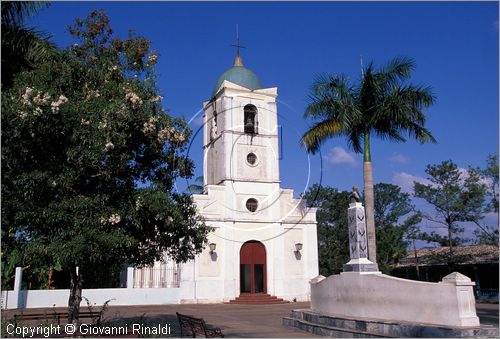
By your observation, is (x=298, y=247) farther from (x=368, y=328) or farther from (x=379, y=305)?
(x=368, y=328)

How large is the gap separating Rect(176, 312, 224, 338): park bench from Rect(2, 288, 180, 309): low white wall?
1430 centimetres

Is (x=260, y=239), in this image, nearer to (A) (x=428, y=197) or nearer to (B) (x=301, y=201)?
(B) (x=301, y=201)

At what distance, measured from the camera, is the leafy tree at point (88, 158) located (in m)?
9.93

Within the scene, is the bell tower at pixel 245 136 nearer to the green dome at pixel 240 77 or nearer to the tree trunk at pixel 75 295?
the green dome at pixel 240 77

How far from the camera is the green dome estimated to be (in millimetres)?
33500

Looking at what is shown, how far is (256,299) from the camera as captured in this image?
30.5 meters

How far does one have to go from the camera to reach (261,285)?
31.9 meters

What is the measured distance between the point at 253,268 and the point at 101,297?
8.93m

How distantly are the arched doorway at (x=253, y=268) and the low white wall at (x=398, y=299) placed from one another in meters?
14.6

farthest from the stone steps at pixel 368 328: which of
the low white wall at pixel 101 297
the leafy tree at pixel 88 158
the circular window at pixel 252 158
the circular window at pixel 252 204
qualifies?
the circular window at pixel 252 158

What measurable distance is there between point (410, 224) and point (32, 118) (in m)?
40.2

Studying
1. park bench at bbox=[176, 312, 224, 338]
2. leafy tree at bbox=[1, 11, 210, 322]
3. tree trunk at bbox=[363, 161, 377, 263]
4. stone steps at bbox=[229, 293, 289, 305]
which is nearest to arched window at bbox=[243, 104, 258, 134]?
stone steps at bbox=[229, 293, 289, 305]

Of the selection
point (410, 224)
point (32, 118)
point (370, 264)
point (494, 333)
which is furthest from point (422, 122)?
point (410, 224)

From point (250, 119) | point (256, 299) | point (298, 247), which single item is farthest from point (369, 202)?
point (250, 119)
